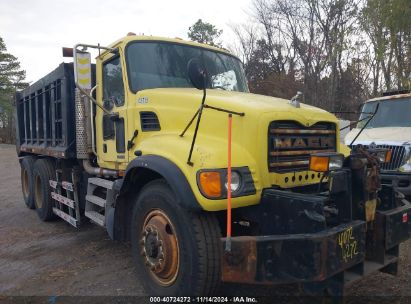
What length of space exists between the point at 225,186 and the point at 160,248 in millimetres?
899

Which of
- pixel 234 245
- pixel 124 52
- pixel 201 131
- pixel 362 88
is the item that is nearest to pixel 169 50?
pixel 124 52

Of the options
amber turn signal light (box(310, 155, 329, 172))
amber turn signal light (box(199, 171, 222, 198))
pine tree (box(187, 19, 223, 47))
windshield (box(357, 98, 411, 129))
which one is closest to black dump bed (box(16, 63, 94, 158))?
amber turn signal light (box(199, 171, 222, 198))

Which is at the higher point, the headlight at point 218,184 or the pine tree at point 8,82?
the pine tree at point 8,82

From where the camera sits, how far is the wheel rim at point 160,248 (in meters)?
3.52

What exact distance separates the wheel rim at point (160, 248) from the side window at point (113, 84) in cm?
165

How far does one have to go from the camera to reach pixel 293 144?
3635 millimetres

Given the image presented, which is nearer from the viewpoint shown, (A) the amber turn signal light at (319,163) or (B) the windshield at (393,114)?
(A) the amber turn signal light at (319,163)

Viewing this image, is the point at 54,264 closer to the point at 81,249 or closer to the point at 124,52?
the point at 81,249

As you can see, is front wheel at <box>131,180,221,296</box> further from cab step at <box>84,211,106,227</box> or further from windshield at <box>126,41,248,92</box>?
windshield at <box>126,41,248,92</box>

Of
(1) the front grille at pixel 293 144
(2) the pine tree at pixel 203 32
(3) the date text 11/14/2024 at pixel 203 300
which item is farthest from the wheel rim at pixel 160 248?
(2) the pine tree at pixel 203 32

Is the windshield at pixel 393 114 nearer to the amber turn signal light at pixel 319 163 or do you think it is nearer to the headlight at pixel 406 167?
the headlight at pixel 406 167

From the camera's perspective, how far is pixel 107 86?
5121 millimetres

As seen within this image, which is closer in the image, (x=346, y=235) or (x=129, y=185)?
(x=346, y=235)

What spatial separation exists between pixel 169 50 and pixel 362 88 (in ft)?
76.3
